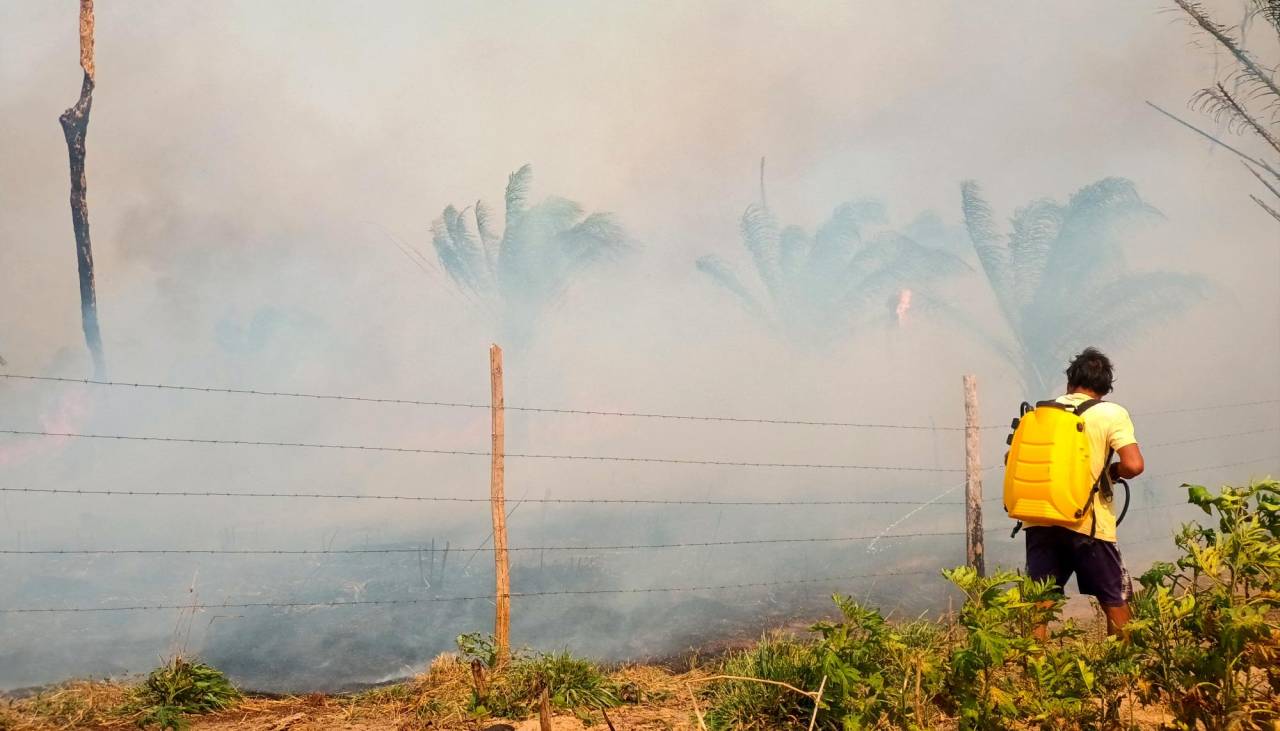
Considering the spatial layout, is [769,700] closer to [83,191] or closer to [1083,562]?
[1083,562]

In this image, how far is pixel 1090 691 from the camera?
11.3 ft

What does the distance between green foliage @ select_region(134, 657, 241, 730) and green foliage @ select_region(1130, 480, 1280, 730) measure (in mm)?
5339

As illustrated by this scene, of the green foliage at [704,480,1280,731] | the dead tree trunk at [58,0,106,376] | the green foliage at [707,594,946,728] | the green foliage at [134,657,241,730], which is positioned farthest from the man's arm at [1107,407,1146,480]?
the dead tree trunk at [58,0,106,376]

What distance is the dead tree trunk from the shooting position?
27469 millimetres

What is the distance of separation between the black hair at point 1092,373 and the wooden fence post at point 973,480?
3124mm

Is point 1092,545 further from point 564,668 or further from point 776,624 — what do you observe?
point 776,624

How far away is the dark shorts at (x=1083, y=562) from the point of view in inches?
195

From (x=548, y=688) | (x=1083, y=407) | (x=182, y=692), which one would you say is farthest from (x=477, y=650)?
(x=1083, y=407)

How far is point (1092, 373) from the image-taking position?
16.9 ft

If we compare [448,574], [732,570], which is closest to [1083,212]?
[732,570]

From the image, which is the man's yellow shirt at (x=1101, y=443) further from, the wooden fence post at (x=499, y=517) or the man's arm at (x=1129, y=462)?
the wooden fence post at (x=499, y=517)

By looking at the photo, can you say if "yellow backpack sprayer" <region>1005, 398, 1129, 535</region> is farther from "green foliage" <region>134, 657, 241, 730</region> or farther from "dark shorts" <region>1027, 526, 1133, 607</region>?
"green foliage" <region>134, 657, 241, 730</region>

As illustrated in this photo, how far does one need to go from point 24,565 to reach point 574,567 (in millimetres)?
12017

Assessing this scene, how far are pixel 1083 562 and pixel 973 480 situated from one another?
354cm
